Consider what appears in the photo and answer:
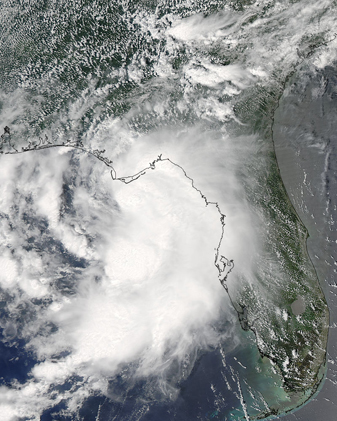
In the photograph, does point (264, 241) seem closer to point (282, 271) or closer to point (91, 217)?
point (282, 271)

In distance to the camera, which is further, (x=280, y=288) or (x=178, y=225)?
(x=280, y=288)

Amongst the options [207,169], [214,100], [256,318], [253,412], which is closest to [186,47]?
[214,100]

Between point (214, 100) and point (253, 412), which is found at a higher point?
point (214, 100)

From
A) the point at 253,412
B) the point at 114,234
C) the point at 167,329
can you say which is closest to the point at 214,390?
the point at 253,412

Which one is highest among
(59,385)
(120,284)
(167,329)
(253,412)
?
(120,284)

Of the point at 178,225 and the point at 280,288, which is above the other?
the point at 178,225

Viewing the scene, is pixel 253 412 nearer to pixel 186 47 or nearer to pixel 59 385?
pixel 59 385
